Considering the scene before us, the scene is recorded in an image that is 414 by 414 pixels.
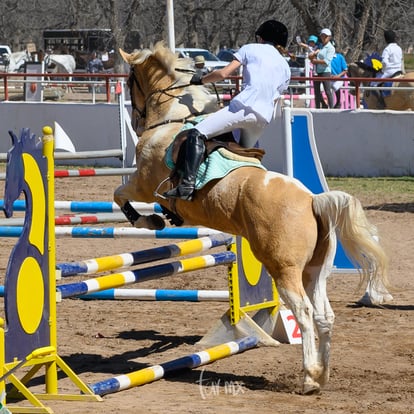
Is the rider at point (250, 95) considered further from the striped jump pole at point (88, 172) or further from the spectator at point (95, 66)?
the spectator at point (95, 66)

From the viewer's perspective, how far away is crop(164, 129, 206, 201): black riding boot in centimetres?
613

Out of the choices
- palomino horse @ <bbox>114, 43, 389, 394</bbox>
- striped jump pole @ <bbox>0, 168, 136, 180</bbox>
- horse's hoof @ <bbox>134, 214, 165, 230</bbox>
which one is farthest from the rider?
striped jump pole @ <bbox>0, 168, 136, 180</bbox>

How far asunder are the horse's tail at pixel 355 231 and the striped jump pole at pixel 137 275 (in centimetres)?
101

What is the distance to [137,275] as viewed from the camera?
6012 mm

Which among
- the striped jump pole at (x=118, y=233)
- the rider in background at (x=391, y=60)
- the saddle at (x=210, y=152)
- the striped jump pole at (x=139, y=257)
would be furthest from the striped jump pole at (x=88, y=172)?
the rider in background at (x=391, y=60)

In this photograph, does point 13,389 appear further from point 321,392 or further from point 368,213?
point 368,213

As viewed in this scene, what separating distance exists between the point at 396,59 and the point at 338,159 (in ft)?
7.20

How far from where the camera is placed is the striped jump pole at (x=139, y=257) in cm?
559

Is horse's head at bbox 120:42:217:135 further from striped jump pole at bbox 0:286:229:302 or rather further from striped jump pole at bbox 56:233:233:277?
striped jump pole at bbox 0:286:229:302

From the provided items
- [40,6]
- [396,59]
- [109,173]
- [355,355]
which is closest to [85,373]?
[355,355]

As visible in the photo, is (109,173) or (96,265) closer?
(96,265)

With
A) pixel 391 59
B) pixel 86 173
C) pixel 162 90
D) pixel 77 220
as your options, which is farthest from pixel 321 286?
pixel 391 59

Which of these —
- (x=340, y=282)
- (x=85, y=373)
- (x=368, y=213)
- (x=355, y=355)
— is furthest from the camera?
(x=368, y=213)

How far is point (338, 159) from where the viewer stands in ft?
54.7
